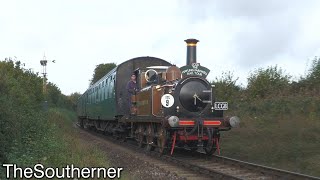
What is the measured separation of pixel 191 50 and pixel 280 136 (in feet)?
14.8

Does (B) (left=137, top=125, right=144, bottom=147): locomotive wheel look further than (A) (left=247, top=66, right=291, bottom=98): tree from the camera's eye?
No

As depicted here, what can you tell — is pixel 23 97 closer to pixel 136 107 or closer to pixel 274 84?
pixel 136 107

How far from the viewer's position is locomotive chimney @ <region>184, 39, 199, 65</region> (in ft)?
54.7

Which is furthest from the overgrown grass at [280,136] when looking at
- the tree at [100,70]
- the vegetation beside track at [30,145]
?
the tree at [100,70]

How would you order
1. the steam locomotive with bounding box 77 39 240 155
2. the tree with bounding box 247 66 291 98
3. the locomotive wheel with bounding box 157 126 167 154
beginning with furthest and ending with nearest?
the tree with bounding box 247 66 291 98
the locomotive wheel with bounding box 157 126 167 154
the steam locomotive with bounding box 77 39 240 155

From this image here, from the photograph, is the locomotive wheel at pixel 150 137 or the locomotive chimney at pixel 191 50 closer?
the locomotive wheel at pixel 150 137

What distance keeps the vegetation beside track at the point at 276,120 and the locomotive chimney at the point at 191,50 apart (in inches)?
141

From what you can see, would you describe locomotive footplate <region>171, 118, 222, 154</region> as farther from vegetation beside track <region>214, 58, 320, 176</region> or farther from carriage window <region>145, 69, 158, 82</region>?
carriage window <region>145, 69, 158, 82</region>

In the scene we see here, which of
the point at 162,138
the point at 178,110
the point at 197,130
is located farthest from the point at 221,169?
the point at 162,138

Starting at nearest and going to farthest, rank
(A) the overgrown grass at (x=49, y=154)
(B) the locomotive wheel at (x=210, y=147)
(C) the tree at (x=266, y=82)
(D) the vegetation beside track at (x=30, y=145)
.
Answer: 1. (A) the overgrown grass at (x=49, y=154)
2. (D) the vegetation beside track at (x=30, y=145)
3. (B) the locomotive wheel at (x=210, y=147)
4. (C) the tree at (x=266, y=82)

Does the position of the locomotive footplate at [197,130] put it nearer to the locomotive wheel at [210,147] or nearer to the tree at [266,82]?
the locomotive wheel at [210,147]

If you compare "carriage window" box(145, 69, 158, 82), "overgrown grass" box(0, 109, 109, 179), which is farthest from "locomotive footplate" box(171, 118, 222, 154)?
"carriage window" box(145, 69, 158, 82)

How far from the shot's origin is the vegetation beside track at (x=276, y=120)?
1447 centimetres

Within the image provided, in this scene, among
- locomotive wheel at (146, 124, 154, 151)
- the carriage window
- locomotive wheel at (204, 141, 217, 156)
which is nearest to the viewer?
locomotive wheel at (204, 141, 217, 156)
